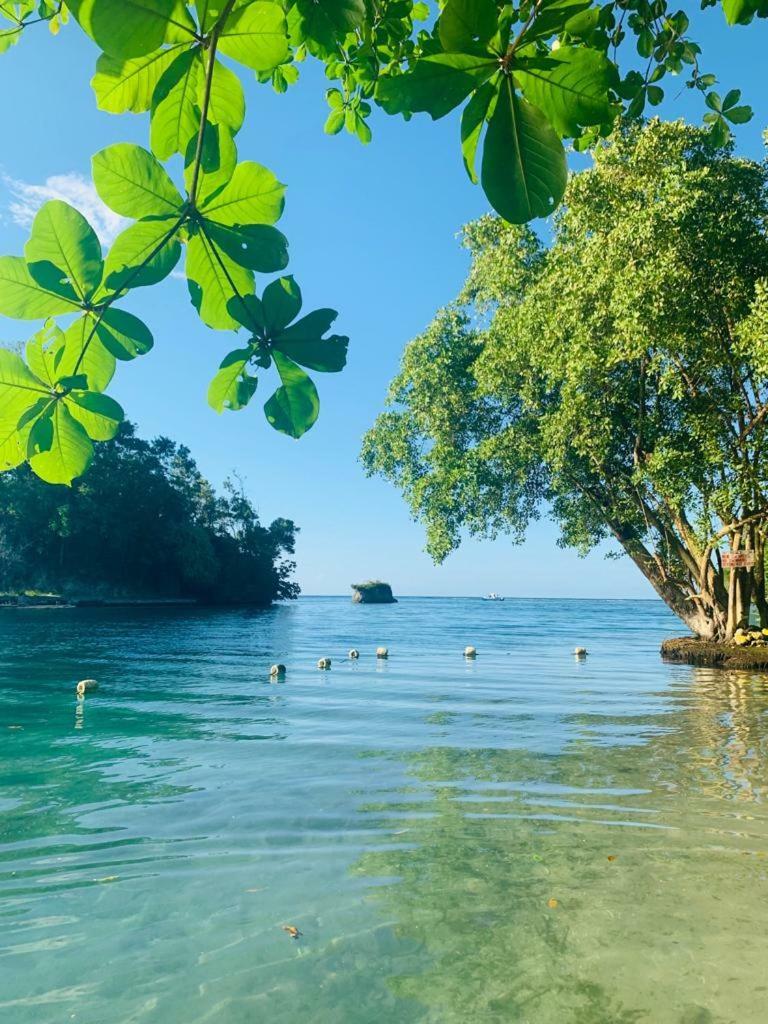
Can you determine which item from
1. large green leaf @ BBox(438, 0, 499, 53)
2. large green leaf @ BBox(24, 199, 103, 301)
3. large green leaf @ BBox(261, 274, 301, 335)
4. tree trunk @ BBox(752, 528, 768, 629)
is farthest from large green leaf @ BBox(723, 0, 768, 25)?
tree trunk @ BBox(752, 528, 768, 629)

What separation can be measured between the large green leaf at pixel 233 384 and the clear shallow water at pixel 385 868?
2737mm

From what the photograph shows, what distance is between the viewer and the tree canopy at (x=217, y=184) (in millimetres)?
755

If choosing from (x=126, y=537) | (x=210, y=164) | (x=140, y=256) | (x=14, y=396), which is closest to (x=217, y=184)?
(x=210, y=164)

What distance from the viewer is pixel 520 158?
77cm

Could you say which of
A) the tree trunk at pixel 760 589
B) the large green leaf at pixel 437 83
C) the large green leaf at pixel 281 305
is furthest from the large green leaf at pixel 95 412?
the tree trunk at pixel 760 589

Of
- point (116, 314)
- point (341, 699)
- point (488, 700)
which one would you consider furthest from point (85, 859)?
point (488, 700)

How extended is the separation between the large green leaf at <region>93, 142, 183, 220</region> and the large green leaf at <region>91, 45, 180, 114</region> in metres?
0.11

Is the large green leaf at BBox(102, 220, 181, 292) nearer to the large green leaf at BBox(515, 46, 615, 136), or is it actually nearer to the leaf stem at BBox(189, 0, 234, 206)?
the leaf stem at BBox(189, 0, 234, 206)

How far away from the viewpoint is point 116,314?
832mm

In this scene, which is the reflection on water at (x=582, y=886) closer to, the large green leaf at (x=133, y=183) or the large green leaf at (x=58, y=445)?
the large green leaf at (x=58, y=445)

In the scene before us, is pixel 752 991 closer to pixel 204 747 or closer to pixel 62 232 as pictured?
pixel 62 232

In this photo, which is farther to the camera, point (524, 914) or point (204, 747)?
point (204, 747)

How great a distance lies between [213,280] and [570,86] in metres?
0.53

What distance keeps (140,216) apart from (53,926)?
386cm
